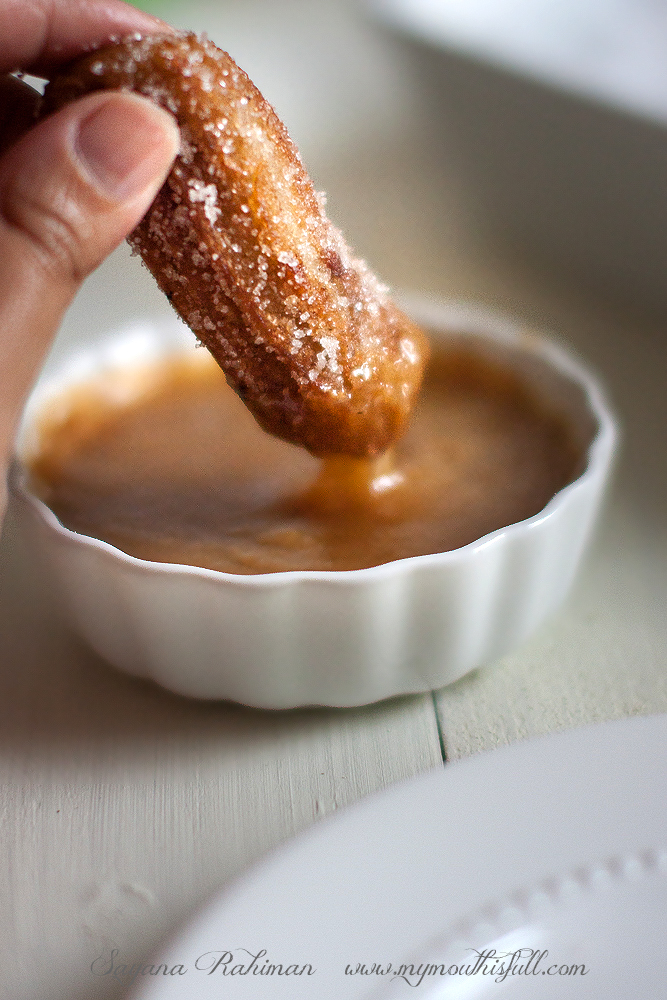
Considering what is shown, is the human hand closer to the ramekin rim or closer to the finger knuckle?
the finger knuckle

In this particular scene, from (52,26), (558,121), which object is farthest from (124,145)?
(558,121)

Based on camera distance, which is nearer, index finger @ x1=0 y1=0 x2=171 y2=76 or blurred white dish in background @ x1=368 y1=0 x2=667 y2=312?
index finger @ x1=0 y1=0 x2=171 y2=76

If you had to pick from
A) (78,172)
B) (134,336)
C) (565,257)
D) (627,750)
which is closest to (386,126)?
(565,257)

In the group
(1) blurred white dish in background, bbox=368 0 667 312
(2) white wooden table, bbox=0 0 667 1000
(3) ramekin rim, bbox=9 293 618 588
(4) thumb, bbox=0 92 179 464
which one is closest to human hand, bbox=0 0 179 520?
(4) thumb, bbox=0 92 179 464

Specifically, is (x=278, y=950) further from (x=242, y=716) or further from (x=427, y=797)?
(x=242, y=716)

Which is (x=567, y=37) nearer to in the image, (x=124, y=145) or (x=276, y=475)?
(x=276, y=475)

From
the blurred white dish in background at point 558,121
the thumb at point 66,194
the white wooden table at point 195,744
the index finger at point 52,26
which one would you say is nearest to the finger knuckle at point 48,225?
the thumb at point 66,194

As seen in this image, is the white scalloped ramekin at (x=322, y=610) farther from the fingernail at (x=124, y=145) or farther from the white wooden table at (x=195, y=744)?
the fingernail at (x=124, y=145)

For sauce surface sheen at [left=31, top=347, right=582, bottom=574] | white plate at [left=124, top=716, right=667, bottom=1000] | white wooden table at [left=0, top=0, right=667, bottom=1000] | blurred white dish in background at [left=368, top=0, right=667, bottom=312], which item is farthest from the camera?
blurred white dish in background at [left=368, top=0, right=667, bottom=312]
